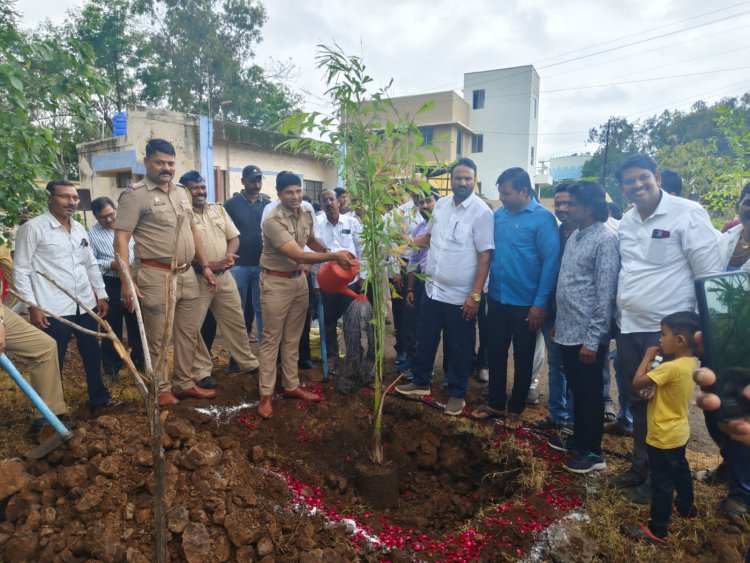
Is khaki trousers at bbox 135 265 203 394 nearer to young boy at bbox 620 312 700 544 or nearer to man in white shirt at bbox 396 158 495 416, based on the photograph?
man in white shirt at bbox 396 158 495 416

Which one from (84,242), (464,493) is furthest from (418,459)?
(84,242)

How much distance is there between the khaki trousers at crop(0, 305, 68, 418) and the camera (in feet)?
10.7

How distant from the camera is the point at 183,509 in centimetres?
245

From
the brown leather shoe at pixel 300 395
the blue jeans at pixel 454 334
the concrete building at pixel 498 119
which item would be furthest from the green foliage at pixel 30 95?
the concrete building at pixel 498 119

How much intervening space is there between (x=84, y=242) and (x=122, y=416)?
5.26 feet

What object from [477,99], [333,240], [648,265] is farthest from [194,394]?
[477,99]

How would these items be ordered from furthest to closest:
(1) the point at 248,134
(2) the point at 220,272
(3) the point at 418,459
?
(1) the point at 248,134
(2) the point at 220,272
(3) the point at 418,459

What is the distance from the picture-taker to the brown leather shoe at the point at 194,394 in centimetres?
409

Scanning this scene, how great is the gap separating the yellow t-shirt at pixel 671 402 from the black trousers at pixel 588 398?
0.69m

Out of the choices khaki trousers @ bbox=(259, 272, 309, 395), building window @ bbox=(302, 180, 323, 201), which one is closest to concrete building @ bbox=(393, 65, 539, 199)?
building window @ bbox=(302, 180, 323, 201)

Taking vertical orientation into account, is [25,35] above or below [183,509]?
above

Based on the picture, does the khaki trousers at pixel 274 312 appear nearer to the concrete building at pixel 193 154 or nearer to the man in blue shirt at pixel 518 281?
the man in blue shirt at pixel 518 281

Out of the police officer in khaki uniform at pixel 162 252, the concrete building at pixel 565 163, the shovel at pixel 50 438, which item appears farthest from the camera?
the concrete building at pixel 565 163

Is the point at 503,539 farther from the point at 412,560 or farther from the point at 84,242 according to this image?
the point at 84,242
